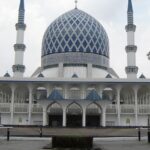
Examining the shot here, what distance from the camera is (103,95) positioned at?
41.2 meters

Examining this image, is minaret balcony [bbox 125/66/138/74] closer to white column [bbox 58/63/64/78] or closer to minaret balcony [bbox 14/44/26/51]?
white column [bbox 58/63/64/78]

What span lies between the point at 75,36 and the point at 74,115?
40.6 ft

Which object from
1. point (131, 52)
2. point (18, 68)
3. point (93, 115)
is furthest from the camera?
point (18, 68)

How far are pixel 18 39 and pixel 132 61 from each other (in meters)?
15.3

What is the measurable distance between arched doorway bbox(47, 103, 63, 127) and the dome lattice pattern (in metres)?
10.4

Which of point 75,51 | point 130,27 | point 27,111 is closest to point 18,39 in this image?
point 75,51

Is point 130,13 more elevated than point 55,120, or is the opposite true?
point 130,13

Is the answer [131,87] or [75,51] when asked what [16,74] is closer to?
[75,51]

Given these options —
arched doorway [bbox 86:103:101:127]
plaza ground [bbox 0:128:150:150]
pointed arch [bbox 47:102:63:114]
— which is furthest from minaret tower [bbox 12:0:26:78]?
plaza ground [bbox 0:128:150:150]

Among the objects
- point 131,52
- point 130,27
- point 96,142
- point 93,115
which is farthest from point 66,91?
point 96,142

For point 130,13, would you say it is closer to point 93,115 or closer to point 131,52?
point 131,52

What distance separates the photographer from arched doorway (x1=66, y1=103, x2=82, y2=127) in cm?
3784

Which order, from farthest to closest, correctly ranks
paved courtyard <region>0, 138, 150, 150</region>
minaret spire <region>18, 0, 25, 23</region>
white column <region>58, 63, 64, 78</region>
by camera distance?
minaret spire <region>18, 0, 25, 23</region> < white column <region>58, 63, 64, 78</region> < paved courtyard <region>0, 138, 150, 150</region>

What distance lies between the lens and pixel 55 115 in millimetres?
39219
